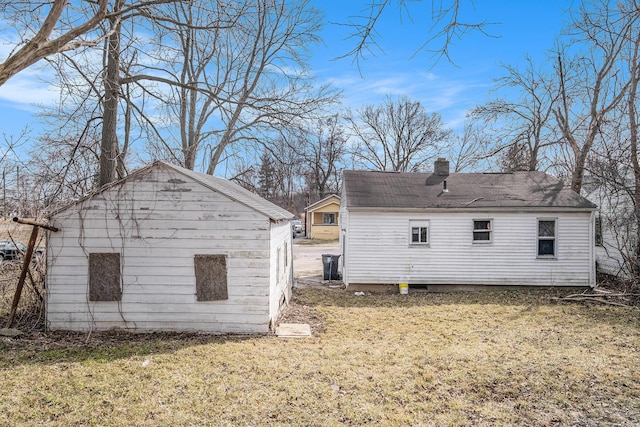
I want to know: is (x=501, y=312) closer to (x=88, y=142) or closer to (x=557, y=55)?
(x=88, y=142)

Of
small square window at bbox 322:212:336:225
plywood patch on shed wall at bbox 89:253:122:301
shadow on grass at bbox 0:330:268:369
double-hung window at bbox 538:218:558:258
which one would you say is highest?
small square window at bbox 322:212:336:225

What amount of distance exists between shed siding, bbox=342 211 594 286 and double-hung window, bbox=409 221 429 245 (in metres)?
0.18

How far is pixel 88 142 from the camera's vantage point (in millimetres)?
9789

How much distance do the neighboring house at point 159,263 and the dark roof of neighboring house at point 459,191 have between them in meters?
5.69

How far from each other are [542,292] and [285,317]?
8.85 metres

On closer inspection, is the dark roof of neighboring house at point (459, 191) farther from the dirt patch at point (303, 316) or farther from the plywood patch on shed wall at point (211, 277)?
the plywood patch on shed wall at point (211, 277)

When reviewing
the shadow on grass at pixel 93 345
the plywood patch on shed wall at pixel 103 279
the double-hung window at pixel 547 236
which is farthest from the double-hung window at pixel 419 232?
the plywood patch on shed wall at pixel 103 279

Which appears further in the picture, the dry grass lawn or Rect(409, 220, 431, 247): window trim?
Rect(409, 220, 431, 247): window trim

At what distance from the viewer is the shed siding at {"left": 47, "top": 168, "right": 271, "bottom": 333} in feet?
26.2

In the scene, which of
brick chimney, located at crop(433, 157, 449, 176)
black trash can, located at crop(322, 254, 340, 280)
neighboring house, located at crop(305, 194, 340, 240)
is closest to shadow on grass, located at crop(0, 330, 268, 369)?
black trash can, located at crop(322, 254, 340, 280)

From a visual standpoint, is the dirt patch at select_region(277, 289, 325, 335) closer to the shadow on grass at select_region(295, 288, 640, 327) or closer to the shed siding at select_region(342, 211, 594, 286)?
the shadow on grass at select_region(295, 288, 640, 327)

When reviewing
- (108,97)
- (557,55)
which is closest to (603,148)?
(557,55)

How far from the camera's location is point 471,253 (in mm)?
13133

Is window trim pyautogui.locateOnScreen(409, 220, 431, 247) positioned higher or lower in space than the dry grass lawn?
higher
